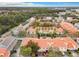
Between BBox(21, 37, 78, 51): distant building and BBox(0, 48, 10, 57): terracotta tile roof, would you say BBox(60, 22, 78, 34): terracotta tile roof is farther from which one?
BBox(0, 48, 10, 57): terracotta tile roof

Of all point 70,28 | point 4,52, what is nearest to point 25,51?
point 4,52

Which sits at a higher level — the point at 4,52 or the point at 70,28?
the point at 70,28

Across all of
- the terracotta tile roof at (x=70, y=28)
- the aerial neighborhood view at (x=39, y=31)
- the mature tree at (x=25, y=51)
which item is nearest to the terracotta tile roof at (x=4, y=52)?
the aerial neighborhood view at (x=39, y=31)

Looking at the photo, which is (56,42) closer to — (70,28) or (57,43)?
(57,43)

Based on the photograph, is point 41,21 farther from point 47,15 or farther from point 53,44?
point 53,44

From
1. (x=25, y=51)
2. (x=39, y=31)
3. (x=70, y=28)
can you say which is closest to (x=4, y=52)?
(x=25, y=51)

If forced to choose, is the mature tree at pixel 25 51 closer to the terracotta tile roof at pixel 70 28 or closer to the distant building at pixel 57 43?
the distant building at pixel 57 43

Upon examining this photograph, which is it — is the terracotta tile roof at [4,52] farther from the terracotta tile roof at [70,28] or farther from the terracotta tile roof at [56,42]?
the terracotta tile roof at [70,28]

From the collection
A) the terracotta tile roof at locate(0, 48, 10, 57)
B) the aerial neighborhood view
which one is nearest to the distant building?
the aerial neighborhood view

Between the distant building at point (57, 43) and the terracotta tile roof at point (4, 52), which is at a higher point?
the distant building at point (57, 43)

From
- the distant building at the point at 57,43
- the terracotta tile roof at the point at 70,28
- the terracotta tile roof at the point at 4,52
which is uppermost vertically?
the terracotta tile roof at the point at 70,28
